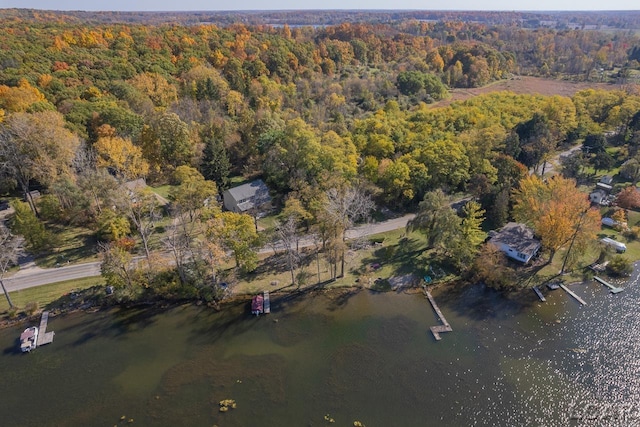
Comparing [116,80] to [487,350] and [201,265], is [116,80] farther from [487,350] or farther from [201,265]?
[487,350]

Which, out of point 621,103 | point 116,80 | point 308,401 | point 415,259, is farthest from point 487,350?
point 116,80

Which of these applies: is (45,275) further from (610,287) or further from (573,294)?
(610,287)

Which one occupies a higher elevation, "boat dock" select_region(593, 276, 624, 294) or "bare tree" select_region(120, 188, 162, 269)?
"bare tree" select_region(120, 188, 162, 269)

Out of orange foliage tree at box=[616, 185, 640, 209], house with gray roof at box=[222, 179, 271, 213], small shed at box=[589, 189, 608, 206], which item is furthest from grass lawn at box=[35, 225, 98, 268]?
orange foliage tree at box=[616, 185, 640, 209]

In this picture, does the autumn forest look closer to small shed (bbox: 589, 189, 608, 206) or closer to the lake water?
the lake water

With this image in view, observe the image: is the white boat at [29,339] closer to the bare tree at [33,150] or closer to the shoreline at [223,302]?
the shoreline at [223,302]

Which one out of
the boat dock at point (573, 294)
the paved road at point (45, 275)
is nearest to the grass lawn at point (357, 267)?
the boat dock at point (573, 294)
